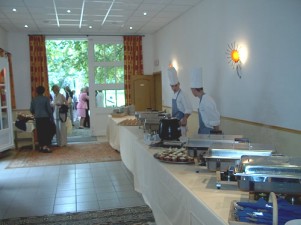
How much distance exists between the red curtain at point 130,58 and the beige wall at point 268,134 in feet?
13.5

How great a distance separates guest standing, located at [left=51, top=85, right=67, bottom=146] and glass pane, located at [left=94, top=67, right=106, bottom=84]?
5.37 feet

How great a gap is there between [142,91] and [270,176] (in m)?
7.23

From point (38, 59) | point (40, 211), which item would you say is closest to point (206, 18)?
point (40, 211)

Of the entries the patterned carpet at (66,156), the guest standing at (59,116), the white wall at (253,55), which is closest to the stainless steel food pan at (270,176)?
the white wall at (253,55)

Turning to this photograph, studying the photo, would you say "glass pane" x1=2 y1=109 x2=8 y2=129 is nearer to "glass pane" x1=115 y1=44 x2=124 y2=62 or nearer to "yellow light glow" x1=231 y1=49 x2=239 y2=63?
"glass pane" x1=115 y1=44 x2=124 y2=62

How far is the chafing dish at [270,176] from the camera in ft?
4.45

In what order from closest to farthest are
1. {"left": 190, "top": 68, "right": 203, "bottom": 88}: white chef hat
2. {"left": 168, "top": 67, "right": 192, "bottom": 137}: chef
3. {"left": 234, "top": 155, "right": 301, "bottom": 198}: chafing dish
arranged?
{"left": 234, "top": 155, "right": 301, "bottom": 198}: chafing dish < {"left": 190, "top": 68, "right": 203, "bottom": 88}: white chef hat < {"left": 168, "top": 67, "right": 192, "bottom": 137}: chef

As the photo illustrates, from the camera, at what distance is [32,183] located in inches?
175

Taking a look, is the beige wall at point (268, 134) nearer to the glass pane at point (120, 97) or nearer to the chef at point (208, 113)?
the chef at point (208, 113)

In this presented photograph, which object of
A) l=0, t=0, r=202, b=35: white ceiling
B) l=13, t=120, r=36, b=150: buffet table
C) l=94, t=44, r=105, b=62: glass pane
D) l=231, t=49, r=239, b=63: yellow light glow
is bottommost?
l=13, t=120, r=36, b=150: buffet table

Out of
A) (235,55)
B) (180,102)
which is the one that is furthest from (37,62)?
(235,55)

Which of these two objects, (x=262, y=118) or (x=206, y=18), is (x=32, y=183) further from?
(x=206, y=18)

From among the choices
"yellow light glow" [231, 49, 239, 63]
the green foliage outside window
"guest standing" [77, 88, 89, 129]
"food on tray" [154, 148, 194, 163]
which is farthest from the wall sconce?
the green foliage outside window

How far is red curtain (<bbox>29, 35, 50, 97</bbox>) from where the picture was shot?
7.84m
